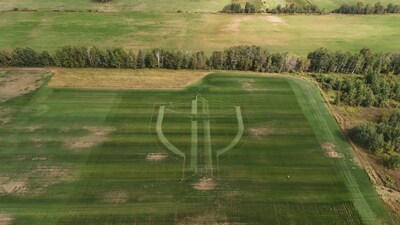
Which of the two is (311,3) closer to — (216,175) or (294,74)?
(294,74)

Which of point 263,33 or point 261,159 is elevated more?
point 263,33

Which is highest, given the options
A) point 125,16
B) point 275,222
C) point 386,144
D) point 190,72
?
point 125,16

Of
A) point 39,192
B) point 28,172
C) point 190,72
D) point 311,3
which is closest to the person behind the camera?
point 39,192

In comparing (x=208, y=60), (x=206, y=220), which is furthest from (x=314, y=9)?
(x=206, y=220)

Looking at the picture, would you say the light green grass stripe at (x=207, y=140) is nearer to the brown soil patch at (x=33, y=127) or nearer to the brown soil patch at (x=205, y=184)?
the brown soil patch at (x=205, y=184)

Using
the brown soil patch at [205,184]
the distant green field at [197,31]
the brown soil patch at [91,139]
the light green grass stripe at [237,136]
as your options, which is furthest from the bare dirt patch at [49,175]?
the distant green field at [197,31]

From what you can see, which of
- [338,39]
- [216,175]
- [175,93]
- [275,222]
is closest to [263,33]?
[338,39]

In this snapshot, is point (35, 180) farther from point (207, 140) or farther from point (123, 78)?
point (123, 78)
